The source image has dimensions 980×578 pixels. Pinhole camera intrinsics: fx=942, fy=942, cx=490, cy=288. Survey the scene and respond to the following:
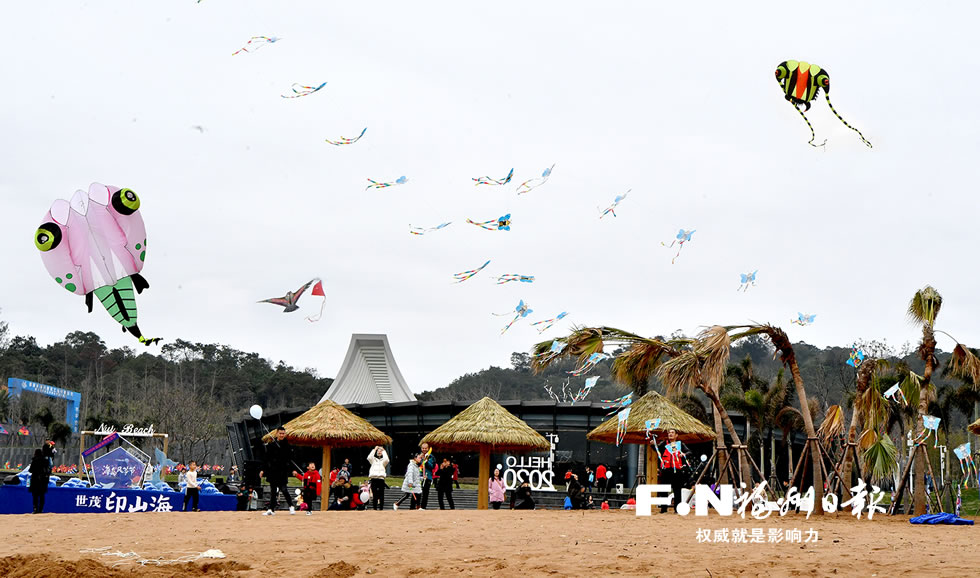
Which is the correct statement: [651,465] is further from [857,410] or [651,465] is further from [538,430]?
[538,430]

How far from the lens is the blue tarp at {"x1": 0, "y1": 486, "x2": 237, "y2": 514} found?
16.4 meters

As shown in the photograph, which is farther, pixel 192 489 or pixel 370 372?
pixel 370 372

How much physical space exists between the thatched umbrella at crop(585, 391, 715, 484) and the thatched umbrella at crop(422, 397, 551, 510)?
1.54 meters

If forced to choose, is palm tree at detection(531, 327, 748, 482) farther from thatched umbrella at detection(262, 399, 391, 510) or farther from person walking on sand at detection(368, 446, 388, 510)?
thatched umbrella at detection(262, 399, 391, 510)

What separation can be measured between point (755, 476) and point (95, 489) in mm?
11658

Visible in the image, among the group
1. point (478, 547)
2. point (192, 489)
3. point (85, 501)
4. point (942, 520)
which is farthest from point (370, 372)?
point (478, 547)

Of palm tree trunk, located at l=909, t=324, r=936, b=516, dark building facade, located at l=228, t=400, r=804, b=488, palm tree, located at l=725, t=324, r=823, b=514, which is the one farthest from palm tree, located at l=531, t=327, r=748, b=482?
dark building facade, located at l=228, t=400, r=804, b=488

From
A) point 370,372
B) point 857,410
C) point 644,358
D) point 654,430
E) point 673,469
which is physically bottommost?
point 673,469

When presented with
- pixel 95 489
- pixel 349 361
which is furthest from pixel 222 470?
pixel 95 489

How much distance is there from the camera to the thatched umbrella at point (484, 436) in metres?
18.9

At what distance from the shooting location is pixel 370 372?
4291 cm

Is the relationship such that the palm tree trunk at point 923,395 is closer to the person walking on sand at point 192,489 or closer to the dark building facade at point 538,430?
the person walking on sand at point 192,489

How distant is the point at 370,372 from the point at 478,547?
33.9 meters

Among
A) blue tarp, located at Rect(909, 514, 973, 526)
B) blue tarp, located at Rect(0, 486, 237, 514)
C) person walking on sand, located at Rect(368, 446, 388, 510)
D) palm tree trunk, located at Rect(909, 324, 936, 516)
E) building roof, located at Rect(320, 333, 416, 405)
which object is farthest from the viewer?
building roof, located at Rect(320, 333, 416, 405)
